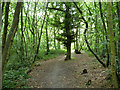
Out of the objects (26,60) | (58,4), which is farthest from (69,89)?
(58,4)

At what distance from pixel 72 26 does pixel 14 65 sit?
6.82m

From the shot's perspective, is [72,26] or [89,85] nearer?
[89,85]

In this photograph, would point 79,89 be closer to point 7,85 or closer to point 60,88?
point 60,88

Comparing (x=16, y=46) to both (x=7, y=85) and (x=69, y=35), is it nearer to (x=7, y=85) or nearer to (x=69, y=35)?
(x=7, y=85)

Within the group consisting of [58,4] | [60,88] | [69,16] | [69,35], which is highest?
[58,4]

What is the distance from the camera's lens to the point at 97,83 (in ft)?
18.8

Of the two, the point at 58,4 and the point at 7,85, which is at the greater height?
the point at 58,4

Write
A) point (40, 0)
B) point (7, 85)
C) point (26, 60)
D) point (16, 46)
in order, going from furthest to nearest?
point (40, 0) < point (26, 60) < point (16, 46) < point (7, 85)

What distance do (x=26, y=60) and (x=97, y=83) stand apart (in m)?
6.54

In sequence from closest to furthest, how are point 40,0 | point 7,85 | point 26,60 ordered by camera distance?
point 7,85
point 26,60
point 40,0

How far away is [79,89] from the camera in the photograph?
18.1ft

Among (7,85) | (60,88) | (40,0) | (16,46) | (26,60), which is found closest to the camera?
(7,85)

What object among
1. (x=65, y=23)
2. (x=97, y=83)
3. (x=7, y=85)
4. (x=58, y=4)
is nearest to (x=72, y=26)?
(x=65, y=23)

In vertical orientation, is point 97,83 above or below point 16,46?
below
